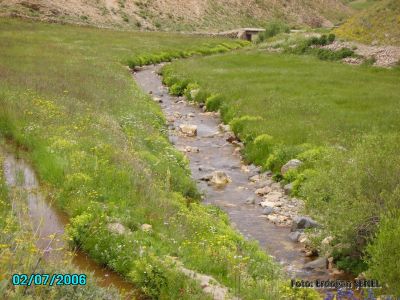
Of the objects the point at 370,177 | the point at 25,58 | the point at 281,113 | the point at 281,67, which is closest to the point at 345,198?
the point at 370,177

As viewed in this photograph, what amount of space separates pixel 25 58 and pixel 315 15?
369 ft

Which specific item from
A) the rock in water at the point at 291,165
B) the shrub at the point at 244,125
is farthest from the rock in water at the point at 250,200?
the shrub at the point at 244,125

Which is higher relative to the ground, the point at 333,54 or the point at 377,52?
the point at 377,52

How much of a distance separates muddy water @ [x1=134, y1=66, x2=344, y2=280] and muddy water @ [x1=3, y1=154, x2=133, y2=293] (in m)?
4.63

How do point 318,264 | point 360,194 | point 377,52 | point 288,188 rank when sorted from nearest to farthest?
point 360,194 < point 318,264 < point 288,188 < point 377,52

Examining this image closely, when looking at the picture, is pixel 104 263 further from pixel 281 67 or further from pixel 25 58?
pixel 281 67

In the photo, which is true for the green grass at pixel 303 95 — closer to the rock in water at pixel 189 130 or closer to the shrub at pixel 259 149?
the shrub at pixel 259 149

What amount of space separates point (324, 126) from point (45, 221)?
16.2m

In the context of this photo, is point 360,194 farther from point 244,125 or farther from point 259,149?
point 244,125

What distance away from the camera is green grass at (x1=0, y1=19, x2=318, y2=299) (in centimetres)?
1033

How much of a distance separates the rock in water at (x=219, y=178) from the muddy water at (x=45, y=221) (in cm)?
706

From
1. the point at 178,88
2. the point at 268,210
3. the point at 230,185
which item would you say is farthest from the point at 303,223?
the point at 178,88

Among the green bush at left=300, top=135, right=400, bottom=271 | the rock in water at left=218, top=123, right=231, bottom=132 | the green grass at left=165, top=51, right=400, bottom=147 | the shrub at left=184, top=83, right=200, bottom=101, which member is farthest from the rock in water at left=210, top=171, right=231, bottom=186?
the shrub at left=184, top=83, right=200, bottom=101

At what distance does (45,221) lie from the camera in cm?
Result: 1173
